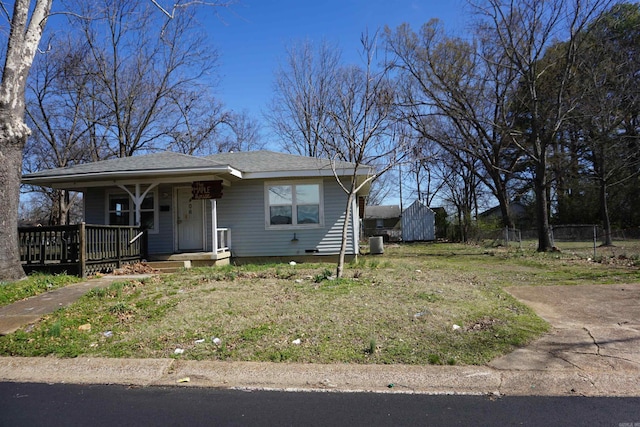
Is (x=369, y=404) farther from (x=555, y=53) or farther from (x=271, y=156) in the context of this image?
(x=555, y=53)

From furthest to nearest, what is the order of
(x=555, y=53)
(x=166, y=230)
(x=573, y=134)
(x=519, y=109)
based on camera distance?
(x=573, y=134) → (x=519, y=109) → (x=555, y=53) → (x=166, y=230)

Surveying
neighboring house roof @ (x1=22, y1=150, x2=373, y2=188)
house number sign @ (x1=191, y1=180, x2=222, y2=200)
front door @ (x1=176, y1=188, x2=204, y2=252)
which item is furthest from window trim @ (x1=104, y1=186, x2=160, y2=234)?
house number sign @ (x1=191, y1=180, x2=222, y2=200)

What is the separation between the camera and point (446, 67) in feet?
78.5

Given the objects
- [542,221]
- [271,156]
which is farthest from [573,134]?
[271,156]

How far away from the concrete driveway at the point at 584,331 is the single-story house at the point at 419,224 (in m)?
29.6

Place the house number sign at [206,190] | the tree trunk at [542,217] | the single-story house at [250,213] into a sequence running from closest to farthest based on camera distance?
the house number sign at [206,190], the single-story house at [250,213], the tree trunk at [542,217]

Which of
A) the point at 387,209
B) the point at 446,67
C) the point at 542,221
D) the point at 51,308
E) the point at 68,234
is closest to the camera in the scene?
the point at 51,308

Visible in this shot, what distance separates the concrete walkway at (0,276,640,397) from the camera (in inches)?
158

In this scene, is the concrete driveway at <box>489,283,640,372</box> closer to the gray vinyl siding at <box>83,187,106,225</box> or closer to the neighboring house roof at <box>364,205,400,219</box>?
the gray vinyl siding at <box>83,187,106,225</box>

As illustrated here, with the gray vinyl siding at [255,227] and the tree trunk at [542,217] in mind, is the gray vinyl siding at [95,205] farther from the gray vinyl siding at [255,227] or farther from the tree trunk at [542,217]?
the tree trunk at [542,217]

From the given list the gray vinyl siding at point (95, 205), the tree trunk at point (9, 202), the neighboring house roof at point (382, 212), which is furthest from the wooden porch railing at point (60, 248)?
the neighboring house roof at point (382, 212)

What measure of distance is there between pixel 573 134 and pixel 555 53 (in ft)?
35.6

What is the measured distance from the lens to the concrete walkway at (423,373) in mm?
4023

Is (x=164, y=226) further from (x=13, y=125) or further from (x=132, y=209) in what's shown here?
(x=13, y=125)
